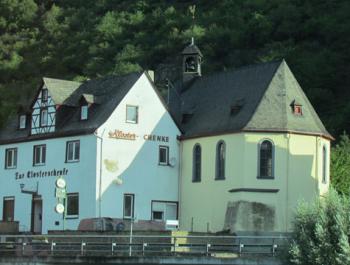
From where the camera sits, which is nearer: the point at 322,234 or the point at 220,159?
the point at 322,234

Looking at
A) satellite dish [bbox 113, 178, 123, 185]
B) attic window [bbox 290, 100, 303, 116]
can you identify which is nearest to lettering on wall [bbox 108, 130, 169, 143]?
satellite dish [bbox 113, 178, 123, 185]

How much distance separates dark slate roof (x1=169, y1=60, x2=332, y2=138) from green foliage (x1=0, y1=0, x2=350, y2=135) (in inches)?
1275

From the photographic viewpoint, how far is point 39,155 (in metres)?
56.5

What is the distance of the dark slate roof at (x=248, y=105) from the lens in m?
50.5

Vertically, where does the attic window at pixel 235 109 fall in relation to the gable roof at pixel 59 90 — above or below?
below

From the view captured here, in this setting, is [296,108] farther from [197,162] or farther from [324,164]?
[197,162]

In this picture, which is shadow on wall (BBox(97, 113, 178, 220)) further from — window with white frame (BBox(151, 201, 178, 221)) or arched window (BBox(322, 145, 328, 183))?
arched window (BBox(322, 145, 328, 183))

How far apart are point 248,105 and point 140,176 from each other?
7.21 m

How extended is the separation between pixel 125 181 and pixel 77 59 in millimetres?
57136

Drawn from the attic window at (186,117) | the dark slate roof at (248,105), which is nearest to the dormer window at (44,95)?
the dark slate roof at (248,105)

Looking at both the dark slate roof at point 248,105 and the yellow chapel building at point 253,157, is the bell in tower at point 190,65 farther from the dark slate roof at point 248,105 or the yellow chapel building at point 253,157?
the yellow chapel building at point 253,157

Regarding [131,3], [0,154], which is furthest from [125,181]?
[131,3]

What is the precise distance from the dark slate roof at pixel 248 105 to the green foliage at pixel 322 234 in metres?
14.8

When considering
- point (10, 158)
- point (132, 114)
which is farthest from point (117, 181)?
point (10, 158)
